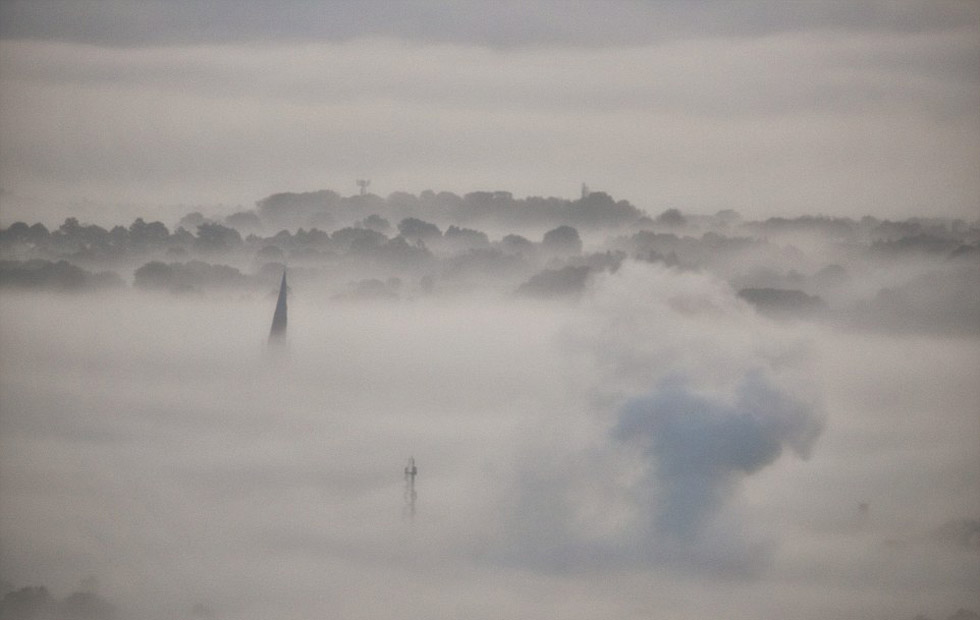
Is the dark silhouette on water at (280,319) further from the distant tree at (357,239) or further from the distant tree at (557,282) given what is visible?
the distant tree at (557,282)

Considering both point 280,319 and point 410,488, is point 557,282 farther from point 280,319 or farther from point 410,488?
point 410,488

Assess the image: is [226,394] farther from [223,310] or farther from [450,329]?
[450,329]

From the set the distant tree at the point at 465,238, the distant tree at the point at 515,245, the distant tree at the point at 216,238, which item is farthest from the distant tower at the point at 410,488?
the distant tree at the point at 216,238

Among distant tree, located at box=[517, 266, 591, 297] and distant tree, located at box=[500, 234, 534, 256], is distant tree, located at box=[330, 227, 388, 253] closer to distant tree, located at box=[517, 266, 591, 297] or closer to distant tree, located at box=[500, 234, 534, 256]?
distant tree, located at box=[500, 234, 534, 256]

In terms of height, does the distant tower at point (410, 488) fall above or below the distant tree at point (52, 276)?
below

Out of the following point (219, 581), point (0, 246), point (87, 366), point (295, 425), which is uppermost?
point (0, 246)

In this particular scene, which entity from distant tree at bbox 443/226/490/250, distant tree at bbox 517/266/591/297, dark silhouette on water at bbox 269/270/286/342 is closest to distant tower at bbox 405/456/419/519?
distant tree at bbox 517/266/591/297

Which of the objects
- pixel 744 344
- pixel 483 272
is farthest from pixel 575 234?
pixel 744 344
